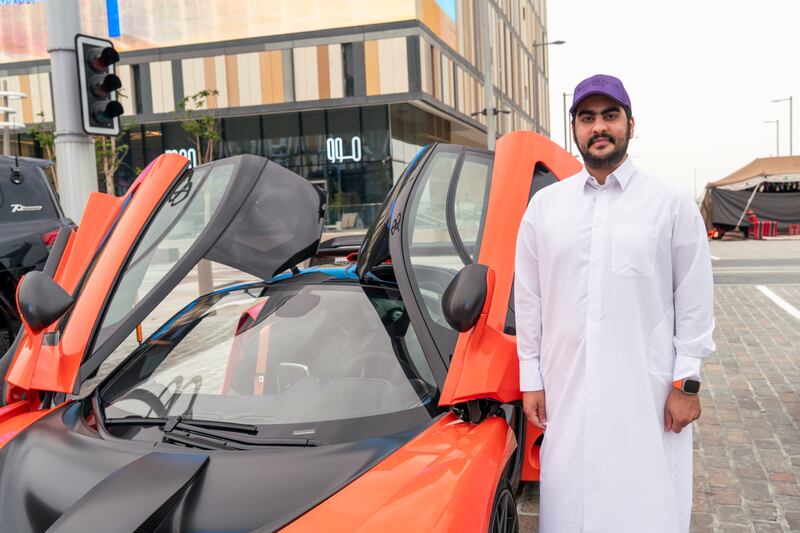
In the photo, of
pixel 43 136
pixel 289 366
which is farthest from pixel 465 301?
pixel 43 136

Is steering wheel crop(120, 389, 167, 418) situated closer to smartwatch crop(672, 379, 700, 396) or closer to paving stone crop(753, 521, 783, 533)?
smartwatch crop(672, 379, 700, 396)

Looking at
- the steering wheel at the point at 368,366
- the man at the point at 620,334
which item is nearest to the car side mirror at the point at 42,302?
the steering wheel at the point at 368,366

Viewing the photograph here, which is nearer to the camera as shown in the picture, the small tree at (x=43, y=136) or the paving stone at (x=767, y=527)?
the paving stone at (x=767, y=527)

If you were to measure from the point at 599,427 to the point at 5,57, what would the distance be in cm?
4155

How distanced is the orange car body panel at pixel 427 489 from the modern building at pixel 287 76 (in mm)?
29547

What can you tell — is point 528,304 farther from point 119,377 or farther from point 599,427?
point 119,377

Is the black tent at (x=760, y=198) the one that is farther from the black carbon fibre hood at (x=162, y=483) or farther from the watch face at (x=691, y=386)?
the black carbon fibre hood at (x=162, y=483)

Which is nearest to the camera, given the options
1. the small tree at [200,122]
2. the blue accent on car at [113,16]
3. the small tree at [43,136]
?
the blue accent on car at [113,16]

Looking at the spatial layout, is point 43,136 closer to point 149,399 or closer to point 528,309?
point 149,399

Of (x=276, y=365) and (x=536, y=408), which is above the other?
(x=276, y=365)

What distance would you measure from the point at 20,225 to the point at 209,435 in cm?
523

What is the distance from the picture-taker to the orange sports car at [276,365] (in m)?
1.85

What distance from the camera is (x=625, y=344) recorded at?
2197 millimetres

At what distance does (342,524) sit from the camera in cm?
171
